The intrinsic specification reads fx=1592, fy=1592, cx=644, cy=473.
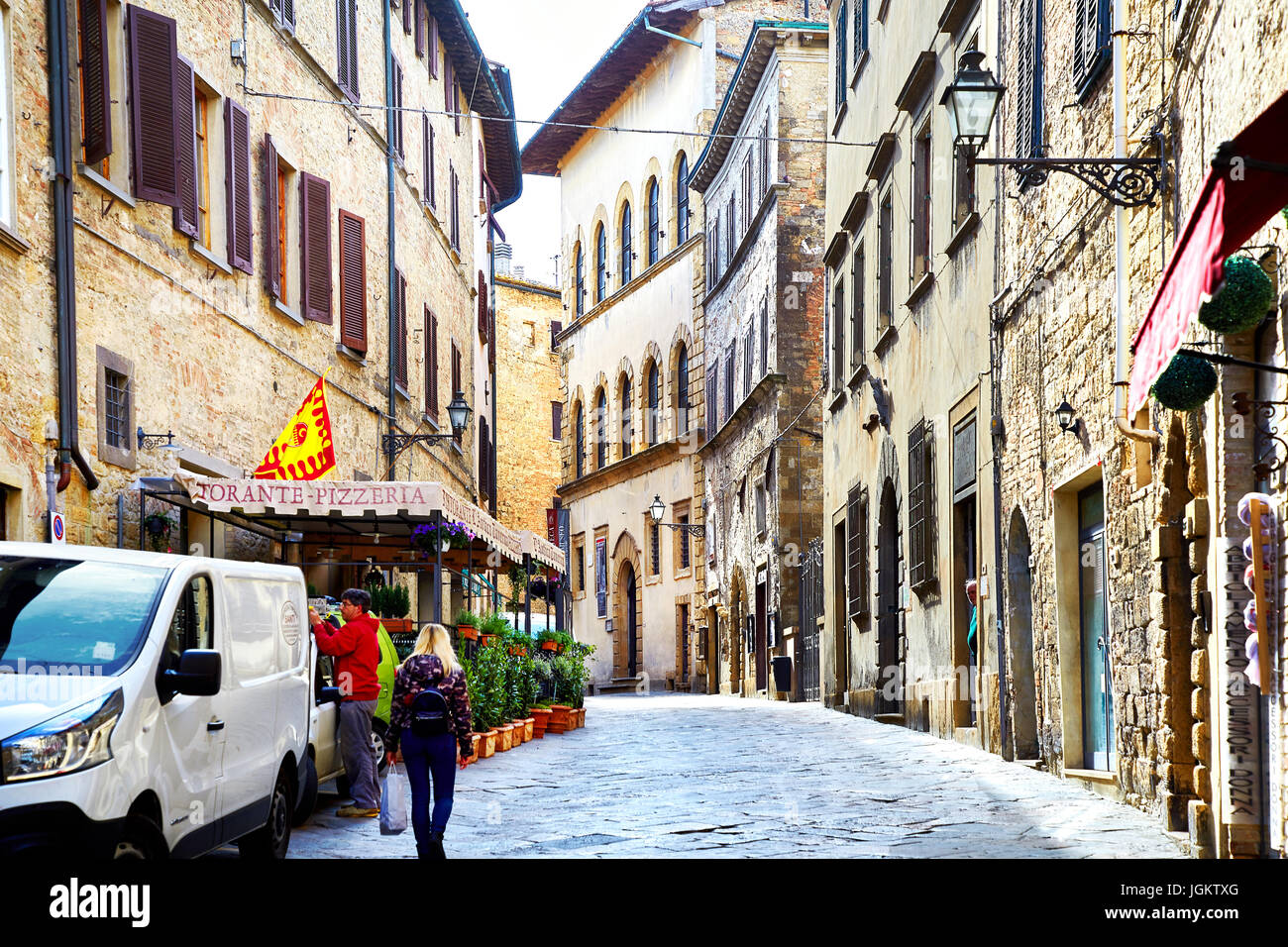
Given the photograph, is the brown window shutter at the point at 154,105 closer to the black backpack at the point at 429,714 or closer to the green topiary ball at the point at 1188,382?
the black backpack at the point at 429,714

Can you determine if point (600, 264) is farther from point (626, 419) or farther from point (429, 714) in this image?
point (429, 714)

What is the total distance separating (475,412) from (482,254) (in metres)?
4.96

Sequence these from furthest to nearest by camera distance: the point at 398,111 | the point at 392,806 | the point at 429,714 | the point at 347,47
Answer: the point at 398,111 < the point at 347,47 < the point at 392,806 < the point at 429,714

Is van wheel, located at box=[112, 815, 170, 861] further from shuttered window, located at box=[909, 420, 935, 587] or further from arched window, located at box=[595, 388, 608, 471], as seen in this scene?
arched window, located at box=[595, 388, 608, 471]

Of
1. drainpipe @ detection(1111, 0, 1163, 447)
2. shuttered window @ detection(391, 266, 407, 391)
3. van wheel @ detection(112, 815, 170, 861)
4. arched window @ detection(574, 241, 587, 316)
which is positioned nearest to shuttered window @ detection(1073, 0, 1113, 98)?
drainpipe @ detection(1111, 0, 1163, 447)

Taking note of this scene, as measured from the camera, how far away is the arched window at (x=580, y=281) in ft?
156

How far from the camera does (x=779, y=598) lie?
2911 centimetres

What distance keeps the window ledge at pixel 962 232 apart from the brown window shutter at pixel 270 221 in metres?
7.35

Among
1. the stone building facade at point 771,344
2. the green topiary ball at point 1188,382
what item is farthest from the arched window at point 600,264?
the green topiary ball at point 1188,382

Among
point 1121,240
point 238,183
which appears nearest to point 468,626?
point 238,183

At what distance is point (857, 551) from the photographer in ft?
71.1

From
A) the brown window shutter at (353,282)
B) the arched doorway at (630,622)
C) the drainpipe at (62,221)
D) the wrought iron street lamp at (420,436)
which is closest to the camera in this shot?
the drainpipe at (62,221)

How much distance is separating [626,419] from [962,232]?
29190 millimetres

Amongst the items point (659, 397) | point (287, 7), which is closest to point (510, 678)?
point (287, 7)
